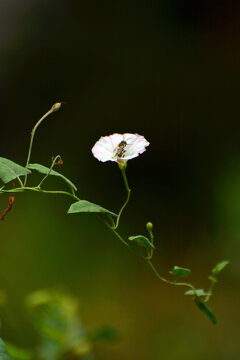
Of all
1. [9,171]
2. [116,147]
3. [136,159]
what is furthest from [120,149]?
[136,159]

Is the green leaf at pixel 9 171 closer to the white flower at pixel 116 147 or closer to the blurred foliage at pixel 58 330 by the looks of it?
the white flower at pixel 116 147

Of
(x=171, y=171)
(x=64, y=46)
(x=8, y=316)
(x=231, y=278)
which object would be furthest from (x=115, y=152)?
(x=64, y=46)

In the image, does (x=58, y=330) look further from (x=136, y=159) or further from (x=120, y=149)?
(x=136, y=159)

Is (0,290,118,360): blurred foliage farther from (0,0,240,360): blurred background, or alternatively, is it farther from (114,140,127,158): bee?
(0,0,240,360): blurred background

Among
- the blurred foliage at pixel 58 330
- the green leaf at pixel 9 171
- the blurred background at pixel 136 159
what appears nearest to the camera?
the green leaf at pixel 9 171

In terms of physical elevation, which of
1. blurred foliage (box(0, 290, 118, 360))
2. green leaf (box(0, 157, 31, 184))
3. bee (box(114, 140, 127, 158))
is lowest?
blurred foliage (box(0, 290, 118, 360))

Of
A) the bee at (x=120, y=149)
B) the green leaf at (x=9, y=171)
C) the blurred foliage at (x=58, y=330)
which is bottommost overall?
the blurred foliage at (x=58, y=330)

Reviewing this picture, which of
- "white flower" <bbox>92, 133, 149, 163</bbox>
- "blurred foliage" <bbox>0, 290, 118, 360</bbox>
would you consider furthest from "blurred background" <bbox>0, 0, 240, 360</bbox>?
"white flower" <bbox>92, 133, 149, 163</bbox>

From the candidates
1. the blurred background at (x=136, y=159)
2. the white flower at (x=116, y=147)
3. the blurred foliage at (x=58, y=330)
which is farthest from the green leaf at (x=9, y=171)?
the blurred background at (x=136, y=159)
